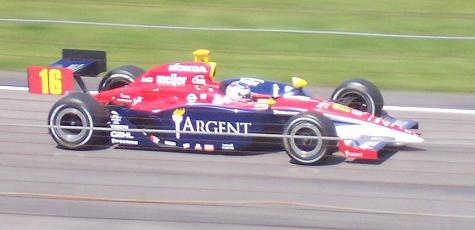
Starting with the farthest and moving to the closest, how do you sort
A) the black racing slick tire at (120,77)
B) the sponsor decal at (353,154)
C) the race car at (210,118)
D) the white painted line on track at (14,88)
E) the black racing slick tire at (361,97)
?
the white painted line on track at (14,88)
the black racing slick tire at (120,77)
the black racing slick tire at (361,97)
the race car at (210,118)
the sponsor decal at (353,154)

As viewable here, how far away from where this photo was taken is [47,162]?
8.50m

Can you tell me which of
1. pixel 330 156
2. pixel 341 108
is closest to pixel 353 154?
pixel 330 156

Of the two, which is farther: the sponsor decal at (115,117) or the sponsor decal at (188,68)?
the sponsor decal at (188,68)

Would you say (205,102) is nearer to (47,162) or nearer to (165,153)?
(165,153)

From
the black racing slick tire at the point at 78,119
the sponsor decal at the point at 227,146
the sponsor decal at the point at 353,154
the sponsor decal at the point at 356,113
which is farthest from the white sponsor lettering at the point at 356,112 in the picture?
the black racing slick tire at the point at 78,119

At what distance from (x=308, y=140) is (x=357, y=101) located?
122cm

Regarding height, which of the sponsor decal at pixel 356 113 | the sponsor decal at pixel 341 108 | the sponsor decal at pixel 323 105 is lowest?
the sponsor decal at pixel 356 113

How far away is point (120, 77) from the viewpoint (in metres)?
9.91

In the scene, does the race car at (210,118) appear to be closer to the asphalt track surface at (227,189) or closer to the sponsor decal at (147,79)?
the sponsor decal at (147,79)

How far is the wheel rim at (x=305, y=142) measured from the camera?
8.43 m

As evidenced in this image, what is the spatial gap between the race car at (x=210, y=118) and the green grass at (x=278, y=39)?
2.58 m

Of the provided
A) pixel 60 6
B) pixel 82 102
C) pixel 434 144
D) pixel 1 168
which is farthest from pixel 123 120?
pixel 60 6

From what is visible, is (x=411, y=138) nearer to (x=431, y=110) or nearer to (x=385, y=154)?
(x=385, y=154)

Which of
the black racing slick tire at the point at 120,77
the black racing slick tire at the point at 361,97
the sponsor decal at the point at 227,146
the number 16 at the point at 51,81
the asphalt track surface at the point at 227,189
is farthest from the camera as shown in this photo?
the black racing slick tire at the point at 120,77
